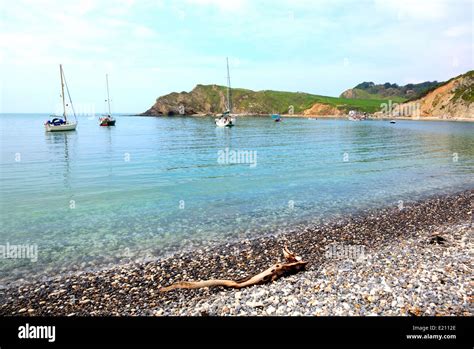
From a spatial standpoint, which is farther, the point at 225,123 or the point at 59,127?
the point at 225,123

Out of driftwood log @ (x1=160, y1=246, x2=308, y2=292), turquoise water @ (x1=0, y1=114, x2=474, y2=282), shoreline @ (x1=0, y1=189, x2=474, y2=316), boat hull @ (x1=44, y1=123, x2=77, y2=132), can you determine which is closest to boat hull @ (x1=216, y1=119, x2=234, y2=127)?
boat hull @ (x1=44, y1=123, x2=77, y2=132)

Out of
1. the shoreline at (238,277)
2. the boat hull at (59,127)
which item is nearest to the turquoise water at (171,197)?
the shoreline at (238,277)

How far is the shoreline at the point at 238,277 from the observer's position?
1037 cm

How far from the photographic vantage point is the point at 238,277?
43.0ft

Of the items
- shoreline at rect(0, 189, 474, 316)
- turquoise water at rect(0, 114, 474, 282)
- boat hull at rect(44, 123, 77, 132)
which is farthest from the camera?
boat hull at rect(44, 123, 77, 132)

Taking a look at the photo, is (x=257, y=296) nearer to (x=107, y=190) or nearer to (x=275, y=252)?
(x=275, y=252)

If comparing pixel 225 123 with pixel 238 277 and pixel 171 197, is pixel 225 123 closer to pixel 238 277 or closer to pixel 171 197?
pixel 171 197

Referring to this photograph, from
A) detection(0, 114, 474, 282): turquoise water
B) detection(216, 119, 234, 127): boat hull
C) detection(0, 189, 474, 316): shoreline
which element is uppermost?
detection(216, 119, 234, 127): boat hull

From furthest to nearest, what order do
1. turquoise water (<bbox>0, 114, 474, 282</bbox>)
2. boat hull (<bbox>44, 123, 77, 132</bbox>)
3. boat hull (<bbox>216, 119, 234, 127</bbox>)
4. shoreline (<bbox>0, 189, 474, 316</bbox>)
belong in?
boat hull (<bbox>216, 119, 234, 127</bbox>), boat hull (<bbox>44, 123, 77, 132</bbox>), turquoise water (<bbox>0, 114, 474, 282</bbox>), shoreline (<bbox>0, 189, 474, 316</bbox>)

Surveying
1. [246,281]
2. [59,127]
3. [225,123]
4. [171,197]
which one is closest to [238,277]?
[246,281]

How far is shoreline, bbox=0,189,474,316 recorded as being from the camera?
34.0ft

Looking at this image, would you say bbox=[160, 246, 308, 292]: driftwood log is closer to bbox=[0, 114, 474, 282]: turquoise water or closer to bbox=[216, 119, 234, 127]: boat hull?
bbox=[0, 114, 474, 282]: turquoise water
